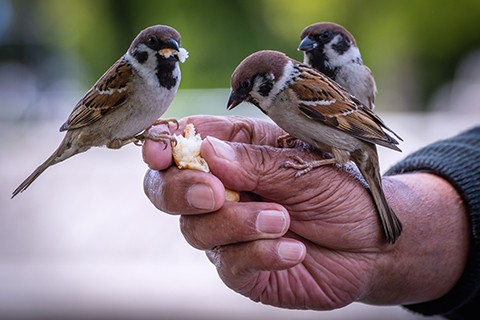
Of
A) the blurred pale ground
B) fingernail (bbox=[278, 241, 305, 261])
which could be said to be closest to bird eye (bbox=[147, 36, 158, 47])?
fingernail (bbox=[278, 241, 305, 261])

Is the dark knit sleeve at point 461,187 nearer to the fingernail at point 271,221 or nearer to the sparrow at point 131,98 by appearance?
the fingernail at point 271,221

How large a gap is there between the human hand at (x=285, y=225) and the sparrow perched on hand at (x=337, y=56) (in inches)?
9.4

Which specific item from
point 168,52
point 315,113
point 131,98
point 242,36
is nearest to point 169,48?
point 168,52

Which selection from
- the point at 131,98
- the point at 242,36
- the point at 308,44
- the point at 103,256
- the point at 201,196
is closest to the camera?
the point at 201,196

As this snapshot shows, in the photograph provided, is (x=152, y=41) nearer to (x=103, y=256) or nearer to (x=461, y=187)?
(x=461, y=187)

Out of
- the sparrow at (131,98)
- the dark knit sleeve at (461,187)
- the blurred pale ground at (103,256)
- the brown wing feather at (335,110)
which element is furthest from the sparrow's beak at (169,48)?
the blurred pale ground at (103,256)

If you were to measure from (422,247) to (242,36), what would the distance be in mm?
8729

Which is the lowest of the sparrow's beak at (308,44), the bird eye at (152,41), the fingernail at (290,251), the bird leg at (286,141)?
the fingernail at (290,251)

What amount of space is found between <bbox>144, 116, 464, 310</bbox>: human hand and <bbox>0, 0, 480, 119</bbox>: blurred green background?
7562 mm

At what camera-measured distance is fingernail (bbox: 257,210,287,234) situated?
1.87 metres

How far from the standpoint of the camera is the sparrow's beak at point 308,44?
2.17 m

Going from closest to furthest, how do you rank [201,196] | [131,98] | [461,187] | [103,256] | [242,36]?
[201,196]
[131,98]
[461,187]
[103,256]
[242,36]

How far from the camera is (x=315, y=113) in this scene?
198cm

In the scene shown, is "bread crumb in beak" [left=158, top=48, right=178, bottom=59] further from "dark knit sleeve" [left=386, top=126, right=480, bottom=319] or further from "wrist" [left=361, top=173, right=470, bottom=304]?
"dark knit sleeve" [left=386, top=126, right=480, bottom=319]
